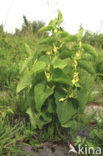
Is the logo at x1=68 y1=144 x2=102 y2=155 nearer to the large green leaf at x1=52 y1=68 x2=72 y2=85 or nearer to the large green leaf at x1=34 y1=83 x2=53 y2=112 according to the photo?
the large green leaf at x1=34 y1=83 x2=53 y2=112

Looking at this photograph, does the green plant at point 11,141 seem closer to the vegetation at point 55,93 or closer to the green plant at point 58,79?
the vegetation at point 55,93

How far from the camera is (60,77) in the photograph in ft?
5.27

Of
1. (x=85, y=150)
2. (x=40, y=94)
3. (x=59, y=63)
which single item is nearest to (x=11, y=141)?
(x=40, y=94)

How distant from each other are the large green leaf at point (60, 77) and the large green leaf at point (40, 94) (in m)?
0.11

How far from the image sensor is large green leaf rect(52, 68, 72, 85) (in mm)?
1579

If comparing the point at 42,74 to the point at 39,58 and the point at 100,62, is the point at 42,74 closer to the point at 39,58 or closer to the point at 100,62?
the point at 39,58

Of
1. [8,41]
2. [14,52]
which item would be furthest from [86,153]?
[8,41]

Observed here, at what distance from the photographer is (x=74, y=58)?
1665mm

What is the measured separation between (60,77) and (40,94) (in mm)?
210

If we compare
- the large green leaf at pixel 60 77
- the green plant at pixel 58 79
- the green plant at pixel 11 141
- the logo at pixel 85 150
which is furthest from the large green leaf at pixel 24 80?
the logo at pixel 85 150

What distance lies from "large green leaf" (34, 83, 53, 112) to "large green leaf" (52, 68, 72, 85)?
0.36 feet

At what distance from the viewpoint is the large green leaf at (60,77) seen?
158 centimetres

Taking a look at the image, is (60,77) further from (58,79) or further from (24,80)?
(24,80)

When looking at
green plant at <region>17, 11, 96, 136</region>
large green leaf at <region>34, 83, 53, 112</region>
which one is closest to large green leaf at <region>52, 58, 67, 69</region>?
Answer: green plant at <region>17, 11, 96, 136</region>
